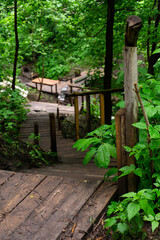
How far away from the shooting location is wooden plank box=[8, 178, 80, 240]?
6.92 feet

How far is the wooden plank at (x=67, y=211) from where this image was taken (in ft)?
6.81

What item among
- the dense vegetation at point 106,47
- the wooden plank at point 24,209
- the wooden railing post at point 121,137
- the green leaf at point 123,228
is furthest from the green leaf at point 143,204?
the wooden plank at point 24,209

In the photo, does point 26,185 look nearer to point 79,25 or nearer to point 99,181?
point 99,181

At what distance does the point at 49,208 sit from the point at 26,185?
0.54 meters

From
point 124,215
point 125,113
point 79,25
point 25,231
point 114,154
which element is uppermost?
point 79,25

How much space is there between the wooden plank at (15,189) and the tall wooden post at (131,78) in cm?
109

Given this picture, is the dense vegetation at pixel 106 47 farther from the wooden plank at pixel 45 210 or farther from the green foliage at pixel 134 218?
the wooden plank at pixel 45 210

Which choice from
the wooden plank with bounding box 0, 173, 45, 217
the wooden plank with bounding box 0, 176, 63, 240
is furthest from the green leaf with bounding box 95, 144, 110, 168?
the wooden plank with bounding box 0, 173, 45, 217

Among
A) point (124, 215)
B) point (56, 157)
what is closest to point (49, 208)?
point (124, 215)

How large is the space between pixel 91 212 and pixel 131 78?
125cm

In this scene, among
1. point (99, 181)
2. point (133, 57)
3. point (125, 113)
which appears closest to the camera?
point (133, 57)

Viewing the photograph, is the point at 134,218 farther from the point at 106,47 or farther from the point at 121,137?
the point at 106,47

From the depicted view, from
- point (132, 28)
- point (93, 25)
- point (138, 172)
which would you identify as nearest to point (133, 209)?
point (138, 172)

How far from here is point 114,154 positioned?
2391mm
